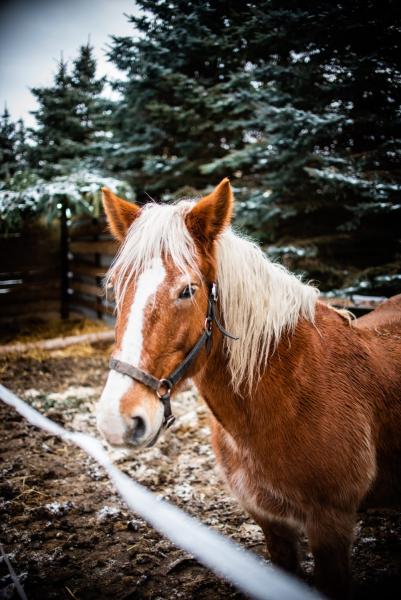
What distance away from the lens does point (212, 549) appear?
1.88 m

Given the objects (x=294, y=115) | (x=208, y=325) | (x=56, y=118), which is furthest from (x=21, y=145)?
(x=208, y=325)

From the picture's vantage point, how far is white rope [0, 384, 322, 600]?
1.57 meters

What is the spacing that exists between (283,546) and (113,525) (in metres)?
1.39

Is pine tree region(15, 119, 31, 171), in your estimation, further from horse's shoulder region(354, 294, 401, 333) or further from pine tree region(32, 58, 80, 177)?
horse's shoulder region(354, 294, 401, 333)

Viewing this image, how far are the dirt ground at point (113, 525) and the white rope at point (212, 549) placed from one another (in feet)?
0.25

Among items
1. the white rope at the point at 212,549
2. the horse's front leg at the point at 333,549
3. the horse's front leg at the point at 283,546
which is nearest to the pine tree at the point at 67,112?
the white rope at the point at 212,549

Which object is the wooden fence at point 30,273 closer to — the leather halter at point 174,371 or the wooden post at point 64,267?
the wooden post at point 64,267

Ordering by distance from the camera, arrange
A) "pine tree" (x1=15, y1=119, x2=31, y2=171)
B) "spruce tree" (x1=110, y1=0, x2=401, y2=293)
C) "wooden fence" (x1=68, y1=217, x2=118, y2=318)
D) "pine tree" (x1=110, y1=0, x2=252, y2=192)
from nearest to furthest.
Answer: "spruce tree" (x1=110, y1=0, x2=401, y2=293) → "pine tree" (x1=110, y1=0, x2=252, y2=192) → "wooden fence" (x1=68, y1=217, x2=118, y2=318) → "pine tree" (x1=15, y1=119, x2=31, y2=171)

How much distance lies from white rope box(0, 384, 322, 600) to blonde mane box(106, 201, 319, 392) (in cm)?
94

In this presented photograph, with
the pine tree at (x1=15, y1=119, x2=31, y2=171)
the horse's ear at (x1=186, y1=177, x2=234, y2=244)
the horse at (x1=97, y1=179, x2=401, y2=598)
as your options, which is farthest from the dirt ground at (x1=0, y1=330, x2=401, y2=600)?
the pine tree at (x1=15, y1=119, x2=31, y2=171)

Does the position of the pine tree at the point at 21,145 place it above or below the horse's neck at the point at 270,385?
above

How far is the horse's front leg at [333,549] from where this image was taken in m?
1.54

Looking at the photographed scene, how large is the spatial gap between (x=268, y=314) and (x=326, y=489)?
34.0 inches

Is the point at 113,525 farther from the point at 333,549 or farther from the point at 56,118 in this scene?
the point at 56,118
